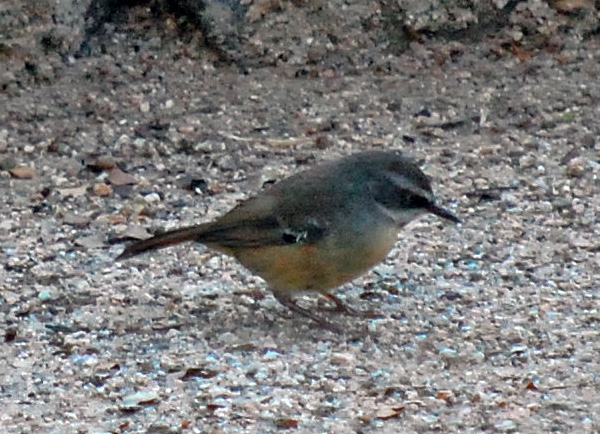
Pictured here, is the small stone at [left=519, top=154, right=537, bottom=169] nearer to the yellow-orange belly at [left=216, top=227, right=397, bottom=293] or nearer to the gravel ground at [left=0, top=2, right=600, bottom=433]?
the gravel ground at [left=0, top=2, right=600, bottom=433]

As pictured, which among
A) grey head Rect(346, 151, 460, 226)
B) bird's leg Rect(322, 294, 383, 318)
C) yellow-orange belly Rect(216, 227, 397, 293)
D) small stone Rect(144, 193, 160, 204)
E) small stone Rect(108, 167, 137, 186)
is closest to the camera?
yellow-orange belly Rect(216, 227, 397, 293)

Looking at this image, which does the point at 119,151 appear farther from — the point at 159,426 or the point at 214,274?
the point at 159,426

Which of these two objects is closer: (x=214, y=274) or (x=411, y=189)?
(x=411, y=189)

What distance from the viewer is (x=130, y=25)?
392 inches

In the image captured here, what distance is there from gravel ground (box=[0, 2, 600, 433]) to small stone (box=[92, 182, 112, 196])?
0.08 feet

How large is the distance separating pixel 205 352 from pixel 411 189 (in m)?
1.20

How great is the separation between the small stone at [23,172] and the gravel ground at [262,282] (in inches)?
0.9

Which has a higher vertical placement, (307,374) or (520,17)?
(520,17)

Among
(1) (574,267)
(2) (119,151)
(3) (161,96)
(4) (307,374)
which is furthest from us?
(3) (161,96)

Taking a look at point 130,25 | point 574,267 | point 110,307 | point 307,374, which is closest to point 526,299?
point 574,267

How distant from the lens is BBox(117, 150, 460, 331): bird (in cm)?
657

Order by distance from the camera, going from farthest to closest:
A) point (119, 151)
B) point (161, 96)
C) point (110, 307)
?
1. point (161, 96)
2. point (119, 151)
3. point (110, 307)

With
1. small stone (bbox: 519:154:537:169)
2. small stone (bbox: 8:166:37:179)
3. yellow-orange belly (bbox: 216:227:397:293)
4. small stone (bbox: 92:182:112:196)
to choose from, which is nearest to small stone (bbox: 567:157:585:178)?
small stone (bbox: 519:154:537:169)

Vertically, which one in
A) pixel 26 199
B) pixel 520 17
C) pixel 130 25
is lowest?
pixel 26 199
